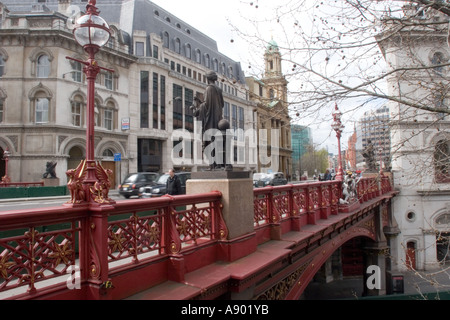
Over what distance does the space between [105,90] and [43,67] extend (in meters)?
5.38

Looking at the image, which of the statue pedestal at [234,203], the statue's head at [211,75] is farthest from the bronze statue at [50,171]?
the statue's head at [211,75]

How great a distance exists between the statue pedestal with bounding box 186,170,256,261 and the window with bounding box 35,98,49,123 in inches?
1003

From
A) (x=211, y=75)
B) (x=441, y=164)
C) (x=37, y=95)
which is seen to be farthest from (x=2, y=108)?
(x=441, y=164)

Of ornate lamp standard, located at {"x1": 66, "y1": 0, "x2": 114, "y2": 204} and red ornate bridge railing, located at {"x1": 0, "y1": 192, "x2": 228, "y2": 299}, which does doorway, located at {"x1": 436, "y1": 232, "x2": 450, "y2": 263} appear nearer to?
red ornate bridge railing, located at {"x1": 0, "y1": 192, "x2": 228, "y2": 299}

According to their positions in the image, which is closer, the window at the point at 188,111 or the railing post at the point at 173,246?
the railing post at the point at 173,246

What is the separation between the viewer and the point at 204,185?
588 cm

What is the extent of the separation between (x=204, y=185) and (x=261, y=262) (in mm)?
1716

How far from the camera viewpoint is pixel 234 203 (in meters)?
5.66

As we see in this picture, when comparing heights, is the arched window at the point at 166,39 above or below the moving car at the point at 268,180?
above

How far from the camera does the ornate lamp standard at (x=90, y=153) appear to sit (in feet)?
11.7

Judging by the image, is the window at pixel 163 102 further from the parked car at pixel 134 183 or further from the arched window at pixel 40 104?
the parked car at pixel 134 183

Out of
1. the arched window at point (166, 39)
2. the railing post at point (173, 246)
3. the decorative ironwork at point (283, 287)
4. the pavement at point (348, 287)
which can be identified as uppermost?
the arched window at point (166, 39)

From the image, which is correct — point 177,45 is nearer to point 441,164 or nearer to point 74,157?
point 74,157

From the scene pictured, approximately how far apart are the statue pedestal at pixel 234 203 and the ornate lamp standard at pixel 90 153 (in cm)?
227
